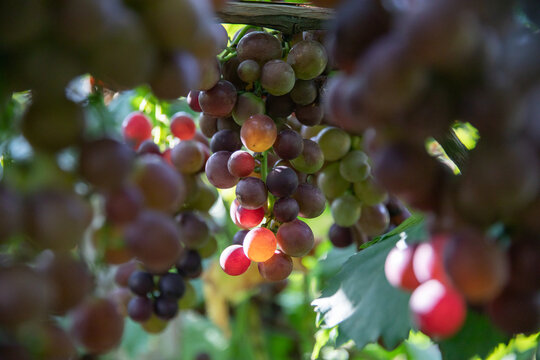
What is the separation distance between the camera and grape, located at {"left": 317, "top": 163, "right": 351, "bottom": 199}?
88 cm

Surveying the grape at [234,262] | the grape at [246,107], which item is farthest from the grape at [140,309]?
the grape at [246,107]

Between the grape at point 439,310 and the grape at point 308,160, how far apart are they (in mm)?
455

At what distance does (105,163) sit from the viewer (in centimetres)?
29

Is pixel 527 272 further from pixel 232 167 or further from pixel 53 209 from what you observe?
pixel 232 167

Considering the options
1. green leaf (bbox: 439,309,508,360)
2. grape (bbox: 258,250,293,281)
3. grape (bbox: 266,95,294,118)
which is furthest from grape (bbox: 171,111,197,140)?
green leaf (bbox: 439,309,508,360)

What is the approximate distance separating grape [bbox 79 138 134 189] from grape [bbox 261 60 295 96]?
38cm

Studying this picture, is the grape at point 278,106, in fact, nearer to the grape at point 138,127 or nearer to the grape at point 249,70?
the grape at point 249,70

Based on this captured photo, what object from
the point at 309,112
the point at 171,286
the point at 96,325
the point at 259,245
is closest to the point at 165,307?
the point at 171,286

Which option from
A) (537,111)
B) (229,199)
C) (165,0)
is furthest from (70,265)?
(229,199)

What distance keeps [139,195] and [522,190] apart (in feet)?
0.64

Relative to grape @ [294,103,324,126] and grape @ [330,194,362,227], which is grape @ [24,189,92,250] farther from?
grape @ [330,194,362,227]

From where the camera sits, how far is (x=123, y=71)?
0.94ft

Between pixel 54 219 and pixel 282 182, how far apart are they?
0.40 metres

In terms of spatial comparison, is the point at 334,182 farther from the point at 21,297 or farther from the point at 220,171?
the point at 21,297
